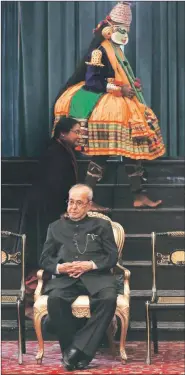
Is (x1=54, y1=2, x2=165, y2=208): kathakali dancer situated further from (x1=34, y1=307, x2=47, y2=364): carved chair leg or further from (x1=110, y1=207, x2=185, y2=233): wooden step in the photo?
(x1=34, y1=307, x2=47, y2=364): carved chair leg

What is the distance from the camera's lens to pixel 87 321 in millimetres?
5609

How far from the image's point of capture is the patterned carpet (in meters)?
5.59

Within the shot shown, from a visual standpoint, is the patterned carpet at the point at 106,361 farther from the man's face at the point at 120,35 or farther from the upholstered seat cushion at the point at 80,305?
the man's face at the point at 120,35

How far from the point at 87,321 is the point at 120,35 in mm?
2053

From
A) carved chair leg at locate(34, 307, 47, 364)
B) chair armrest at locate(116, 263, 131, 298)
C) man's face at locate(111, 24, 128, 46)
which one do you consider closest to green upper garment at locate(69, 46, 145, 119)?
man's face at locate(111, 24, 128, 46)

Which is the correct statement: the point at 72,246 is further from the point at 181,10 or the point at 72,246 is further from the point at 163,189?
the point at 181,10

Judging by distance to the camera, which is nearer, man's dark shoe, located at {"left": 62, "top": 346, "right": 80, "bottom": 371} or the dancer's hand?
man's dark shoe, located at {"left": 62, "top": 346, "right": 80, "bottom": 371}

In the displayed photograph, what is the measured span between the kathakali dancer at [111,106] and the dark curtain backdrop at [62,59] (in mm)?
159

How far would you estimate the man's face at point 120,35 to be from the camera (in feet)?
21.6

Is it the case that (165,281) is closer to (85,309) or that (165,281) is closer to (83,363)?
(85,309)

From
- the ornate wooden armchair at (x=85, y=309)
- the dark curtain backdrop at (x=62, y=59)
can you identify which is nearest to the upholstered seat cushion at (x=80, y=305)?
the ornate wooden armchair at (x=85, y=309)

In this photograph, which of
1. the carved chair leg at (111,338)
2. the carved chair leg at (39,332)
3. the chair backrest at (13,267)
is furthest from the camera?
the chair backrest at (13,267)

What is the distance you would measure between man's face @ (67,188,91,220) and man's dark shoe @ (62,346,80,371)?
0.77 metres

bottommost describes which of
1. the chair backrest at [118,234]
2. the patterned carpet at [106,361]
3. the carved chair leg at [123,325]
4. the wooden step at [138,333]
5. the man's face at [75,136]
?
the patterned carpet at [106,361]
